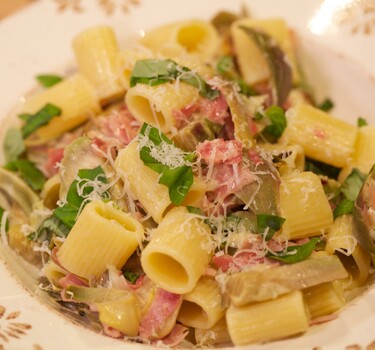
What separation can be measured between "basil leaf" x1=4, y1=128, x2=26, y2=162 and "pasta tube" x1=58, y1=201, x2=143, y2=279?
0.86 meters

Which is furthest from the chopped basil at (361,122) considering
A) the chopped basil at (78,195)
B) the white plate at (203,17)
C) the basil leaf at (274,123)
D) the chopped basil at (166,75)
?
the chopped basil at (78,195)

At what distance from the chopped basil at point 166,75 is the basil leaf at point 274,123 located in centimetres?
24

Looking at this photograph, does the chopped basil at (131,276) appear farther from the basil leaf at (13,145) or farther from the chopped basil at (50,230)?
the basil leaf at (13,145)

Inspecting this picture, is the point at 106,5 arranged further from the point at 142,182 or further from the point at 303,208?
the point at 303,208

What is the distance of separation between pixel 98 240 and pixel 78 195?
0.25 m

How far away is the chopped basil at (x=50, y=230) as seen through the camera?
2.23 meters

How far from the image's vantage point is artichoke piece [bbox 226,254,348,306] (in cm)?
182

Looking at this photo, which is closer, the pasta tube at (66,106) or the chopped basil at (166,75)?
the chopped basil at (166,75)

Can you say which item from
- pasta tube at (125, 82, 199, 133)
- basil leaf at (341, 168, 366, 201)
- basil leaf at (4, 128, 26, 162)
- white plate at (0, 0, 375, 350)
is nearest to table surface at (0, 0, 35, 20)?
white plate at (0, 0, 375, 350)

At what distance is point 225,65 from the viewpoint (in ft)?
9.55

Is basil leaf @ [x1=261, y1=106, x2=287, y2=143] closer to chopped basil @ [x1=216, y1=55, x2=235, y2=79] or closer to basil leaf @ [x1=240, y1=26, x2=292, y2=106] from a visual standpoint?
basil leaf @ [x1=240, y1=26, x2=292, y2=106]

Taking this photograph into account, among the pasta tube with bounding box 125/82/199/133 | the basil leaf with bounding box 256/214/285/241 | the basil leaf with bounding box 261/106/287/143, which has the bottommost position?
the basil leaf with bounding box 256/214/285/241

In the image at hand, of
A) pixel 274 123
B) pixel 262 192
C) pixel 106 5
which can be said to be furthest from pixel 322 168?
pixel 106 5

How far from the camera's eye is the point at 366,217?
2088 millimetres
